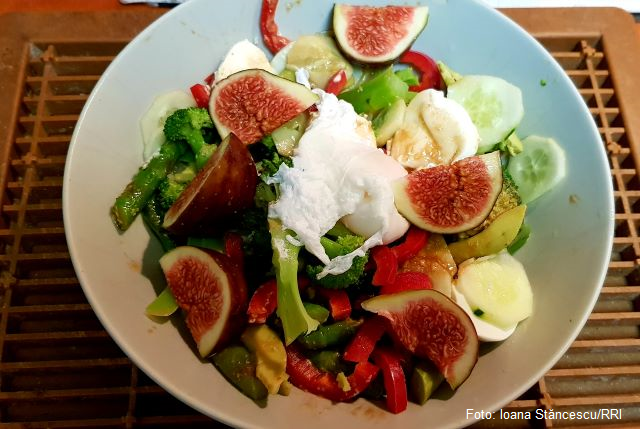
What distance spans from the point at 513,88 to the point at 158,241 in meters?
1.72

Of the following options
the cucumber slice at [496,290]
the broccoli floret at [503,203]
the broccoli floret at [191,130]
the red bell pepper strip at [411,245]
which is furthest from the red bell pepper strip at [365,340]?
the broccoli floret at [191,130]

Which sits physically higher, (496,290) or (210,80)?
(210,80)

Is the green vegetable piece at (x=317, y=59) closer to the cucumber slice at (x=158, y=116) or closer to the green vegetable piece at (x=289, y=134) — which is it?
the green vegetable piece at (x=289, y=134)

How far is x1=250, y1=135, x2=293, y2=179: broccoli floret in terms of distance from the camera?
2.04 m

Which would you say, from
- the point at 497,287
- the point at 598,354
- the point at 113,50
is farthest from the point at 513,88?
the point at 113,50

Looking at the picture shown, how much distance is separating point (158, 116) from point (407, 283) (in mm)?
1293

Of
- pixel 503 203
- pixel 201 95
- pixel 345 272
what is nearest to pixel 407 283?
pixel 345 272

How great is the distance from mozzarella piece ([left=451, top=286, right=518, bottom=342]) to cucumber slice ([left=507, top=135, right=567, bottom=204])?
1.94 ft

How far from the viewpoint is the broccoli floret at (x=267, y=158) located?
204 cm

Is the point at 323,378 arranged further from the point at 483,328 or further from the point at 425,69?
the point at 425,69

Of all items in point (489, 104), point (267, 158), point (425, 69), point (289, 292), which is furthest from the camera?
point (425, 69)

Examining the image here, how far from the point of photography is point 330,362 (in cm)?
195

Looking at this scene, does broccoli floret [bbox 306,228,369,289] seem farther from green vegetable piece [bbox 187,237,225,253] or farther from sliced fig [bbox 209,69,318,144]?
sliced fig [bbox 209,69,318,144]

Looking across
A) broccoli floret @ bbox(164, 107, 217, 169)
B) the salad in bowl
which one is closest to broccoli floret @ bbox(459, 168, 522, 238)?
the salad in bowl
